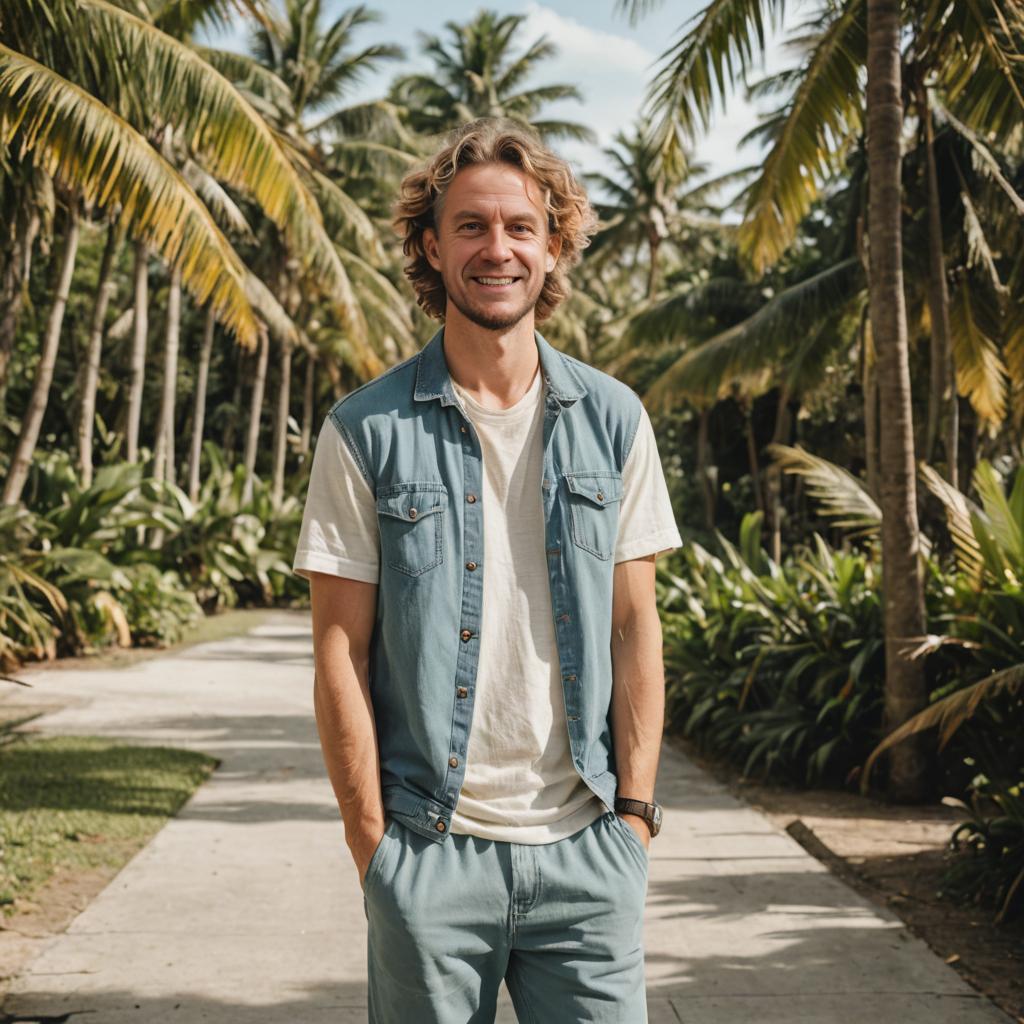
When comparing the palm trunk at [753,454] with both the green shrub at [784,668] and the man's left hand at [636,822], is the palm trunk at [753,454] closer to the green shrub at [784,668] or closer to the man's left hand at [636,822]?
the green shrub at [784,668]

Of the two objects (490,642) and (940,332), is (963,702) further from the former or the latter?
(940,332)

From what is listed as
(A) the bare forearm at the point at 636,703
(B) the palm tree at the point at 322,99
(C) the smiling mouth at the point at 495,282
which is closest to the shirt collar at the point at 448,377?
(C) the smiling mouth at the point at 495,282

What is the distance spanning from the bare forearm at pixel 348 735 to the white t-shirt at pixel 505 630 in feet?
0.44

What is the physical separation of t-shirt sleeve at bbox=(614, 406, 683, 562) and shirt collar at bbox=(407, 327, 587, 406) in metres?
0.14

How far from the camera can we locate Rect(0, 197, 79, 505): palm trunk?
13.4m

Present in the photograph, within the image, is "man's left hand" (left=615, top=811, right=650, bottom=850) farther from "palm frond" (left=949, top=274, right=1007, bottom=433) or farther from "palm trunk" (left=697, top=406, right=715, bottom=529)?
"palm trunk" (left=697, top=406, right=715, bottom=529)

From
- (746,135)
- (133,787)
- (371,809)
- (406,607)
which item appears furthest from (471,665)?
(746,135)

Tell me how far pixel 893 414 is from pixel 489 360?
563cm

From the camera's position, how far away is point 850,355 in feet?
84.7

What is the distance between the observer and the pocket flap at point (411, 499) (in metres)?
2.12

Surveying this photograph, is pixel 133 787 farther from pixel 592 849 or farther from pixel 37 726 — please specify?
pixel 592 849

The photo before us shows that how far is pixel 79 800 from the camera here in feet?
23.9

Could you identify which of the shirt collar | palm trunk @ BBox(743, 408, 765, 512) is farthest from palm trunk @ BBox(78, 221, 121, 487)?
palm trunk @ BBox(743, 408, 765, 512)

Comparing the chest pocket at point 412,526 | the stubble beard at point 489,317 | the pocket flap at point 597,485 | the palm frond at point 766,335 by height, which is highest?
the palm frond at point 766,335
